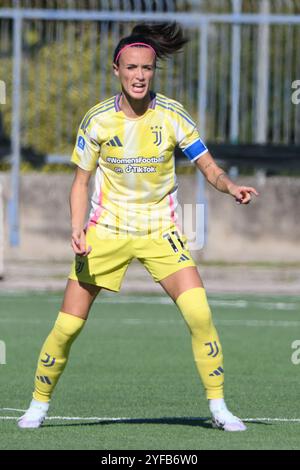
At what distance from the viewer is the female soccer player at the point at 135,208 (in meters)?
8.34

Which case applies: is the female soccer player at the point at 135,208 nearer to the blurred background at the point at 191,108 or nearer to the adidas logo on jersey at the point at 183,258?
the adidas logo on jersey at the point at 183,258

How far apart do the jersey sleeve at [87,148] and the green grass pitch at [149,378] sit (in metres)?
1.54

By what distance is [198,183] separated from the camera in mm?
21375

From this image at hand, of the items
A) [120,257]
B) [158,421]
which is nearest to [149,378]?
[158,421]

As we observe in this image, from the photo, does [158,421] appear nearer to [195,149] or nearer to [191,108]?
[195,149]

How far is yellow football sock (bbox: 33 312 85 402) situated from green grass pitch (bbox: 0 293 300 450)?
24 centimetres

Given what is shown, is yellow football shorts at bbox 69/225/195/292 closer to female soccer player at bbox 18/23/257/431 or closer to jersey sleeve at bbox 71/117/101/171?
female soccer player at bbox 18/23/257/431

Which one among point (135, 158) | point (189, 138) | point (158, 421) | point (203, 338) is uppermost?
point (189, 138)

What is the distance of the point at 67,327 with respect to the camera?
838cm

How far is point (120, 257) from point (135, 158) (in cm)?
59

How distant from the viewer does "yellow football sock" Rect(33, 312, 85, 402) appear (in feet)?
27.6

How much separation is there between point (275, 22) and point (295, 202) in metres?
2.67
